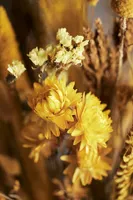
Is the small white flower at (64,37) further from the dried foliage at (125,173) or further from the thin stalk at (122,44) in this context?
the dried foliage at (125,173)

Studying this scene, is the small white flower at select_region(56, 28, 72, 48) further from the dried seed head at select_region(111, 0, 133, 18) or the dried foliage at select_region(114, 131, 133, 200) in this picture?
the dried foliage at select_region(114, 131, 133, 200)

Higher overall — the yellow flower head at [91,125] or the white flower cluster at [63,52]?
the white flower cluster at [63,52]

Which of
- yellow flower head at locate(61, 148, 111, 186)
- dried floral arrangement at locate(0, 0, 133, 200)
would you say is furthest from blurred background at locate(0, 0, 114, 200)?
yellow flower head at locate(61, 148, 111, 186)

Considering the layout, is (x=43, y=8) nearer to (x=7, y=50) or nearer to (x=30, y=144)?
(x=7, y=50)

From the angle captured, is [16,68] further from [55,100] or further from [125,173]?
[125,173]

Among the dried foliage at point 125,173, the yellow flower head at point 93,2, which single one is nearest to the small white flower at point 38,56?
the yellow flower head at point 93,2

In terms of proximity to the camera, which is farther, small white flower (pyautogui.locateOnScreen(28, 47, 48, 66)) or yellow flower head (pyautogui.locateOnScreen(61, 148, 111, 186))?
yellow flower head (pyautogui.locateOnScreen(61, 148, 111, 186))

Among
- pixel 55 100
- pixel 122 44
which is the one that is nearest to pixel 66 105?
pixel 55 100
